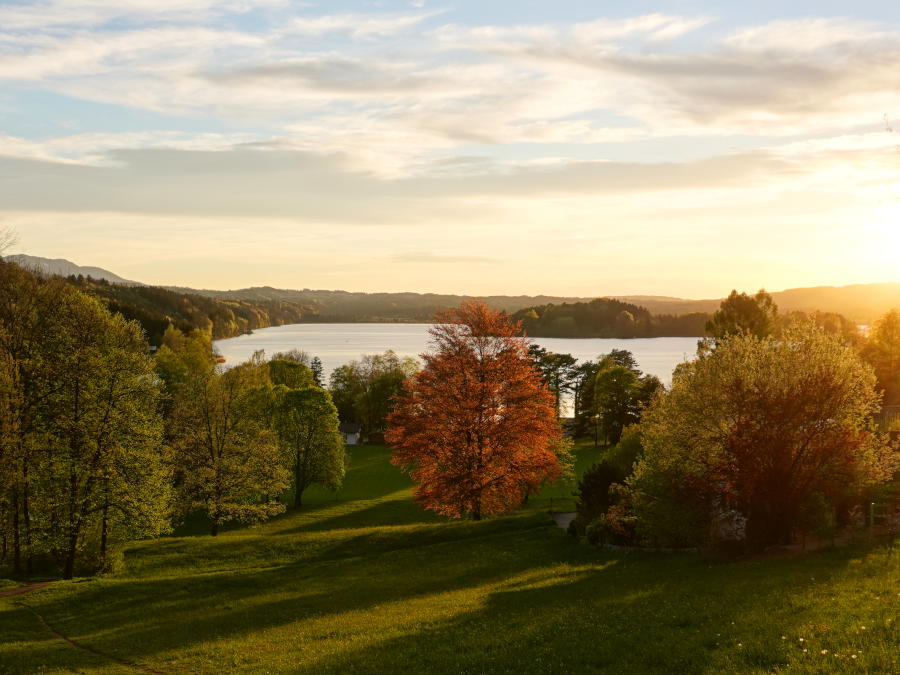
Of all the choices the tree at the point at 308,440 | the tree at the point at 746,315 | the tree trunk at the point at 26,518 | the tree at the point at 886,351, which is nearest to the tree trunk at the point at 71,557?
the tree trunk at the point at 26,518

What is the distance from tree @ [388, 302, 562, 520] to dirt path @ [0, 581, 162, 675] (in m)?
18.3

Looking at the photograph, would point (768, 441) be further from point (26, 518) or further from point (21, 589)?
point (26, 518)

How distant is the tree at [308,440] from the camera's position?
64188mm

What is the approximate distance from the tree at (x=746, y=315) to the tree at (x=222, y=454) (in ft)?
146

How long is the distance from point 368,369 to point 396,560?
9253cm

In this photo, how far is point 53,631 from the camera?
2606cm

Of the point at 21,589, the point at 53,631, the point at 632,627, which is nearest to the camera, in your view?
the point at 632,627

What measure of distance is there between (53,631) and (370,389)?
276ft

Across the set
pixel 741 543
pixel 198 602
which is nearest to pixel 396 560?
pixel 198 602

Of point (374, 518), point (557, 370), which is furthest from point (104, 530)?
point (557, 370)

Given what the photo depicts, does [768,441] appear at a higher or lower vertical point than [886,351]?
lower

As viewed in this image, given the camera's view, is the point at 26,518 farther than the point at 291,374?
No

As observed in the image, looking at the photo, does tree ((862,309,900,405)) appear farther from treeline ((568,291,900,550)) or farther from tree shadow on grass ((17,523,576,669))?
tree shadow on grass ((17,523,576,669))

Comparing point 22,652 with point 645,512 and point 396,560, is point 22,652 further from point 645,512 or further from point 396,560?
point 645,512
